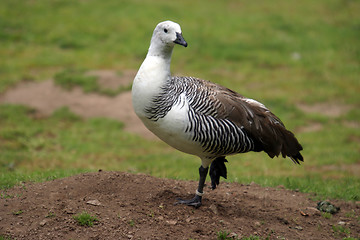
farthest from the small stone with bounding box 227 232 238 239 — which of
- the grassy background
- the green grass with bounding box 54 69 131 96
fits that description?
the green grass with bounding box 54 69 131 96

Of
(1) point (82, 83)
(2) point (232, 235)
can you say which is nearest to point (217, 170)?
(2) point (232, 235)

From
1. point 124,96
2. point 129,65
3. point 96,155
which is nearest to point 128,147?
point 96,155

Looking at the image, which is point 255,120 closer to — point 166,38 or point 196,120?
point 196,120

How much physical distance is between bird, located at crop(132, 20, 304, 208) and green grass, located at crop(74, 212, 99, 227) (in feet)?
3.97

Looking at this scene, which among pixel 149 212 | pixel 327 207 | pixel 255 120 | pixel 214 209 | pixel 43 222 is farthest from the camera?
pixel 327 207

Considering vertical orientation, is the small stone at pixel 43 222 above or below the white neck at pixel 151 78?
below

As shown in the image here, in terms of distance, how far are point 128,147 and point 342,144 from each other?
5156mm

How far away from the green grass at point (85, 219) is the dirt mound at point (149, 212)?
5cm

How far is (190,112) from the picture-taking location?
5.70 metres

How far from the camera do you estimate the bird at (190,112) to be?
5.66 m

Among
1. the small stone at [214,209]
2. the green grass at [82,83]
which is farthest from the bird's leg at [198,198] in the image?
the green grass at [82,83]

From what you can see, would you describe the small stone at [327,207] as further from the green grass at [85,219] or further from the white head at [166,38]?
the green grass at [85,219]

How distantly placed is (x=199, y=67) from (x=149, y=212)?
9641 millimetres

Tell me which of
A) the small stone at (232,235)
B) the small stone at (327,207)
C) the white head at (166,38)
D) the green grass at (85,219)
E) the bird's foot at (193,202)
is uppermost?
the white head at (166,38)
